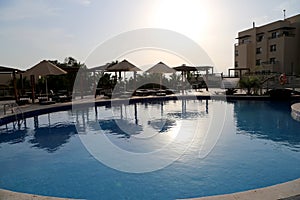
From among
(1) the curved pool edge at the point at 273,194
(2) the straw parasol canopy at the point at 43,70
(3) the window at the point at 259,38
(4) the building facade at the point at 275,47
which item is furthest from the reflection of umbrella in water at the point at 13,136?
(3) the window at the point at 259,38

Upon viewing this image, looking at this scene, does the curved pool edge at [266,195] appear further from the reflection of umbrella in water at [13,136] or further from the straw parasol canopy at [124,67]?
the straw parasol canopy at [124,67]

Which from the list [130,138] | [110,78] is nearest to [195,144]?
[130,138]

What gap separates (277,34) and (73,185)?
101 feet

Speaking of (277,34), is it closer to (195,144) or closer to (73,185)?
(195,144)

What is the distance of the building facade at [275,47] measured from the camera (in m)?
28.4

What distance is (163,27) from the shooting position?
40.9 ft

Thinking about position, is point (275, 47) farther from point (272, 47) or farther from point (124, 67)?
point (124, 67)

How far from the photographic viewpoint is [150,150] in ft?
21.5

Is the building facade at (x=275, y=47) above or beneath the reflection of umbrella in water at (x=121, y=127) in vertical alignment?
above

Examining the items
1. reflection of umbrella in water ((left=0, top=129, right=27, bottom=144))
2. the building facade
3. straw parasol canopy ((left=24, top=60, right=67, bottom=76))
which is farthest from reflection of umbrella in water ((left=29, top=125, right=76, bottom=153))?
the building facade

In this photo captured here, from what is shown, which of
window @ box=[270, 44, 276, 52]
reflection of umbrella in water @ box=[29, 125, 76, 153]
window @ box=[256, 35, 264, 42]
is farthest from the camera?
window @ box=[256, 35, 264, 42]

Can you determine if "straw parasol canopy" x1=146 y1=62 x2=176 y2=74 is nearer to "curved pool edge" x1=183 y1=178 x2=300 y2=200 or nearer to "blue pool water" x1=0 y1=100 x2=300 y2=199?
"blue pool water" x1=0 y1=100 x2=300 y2=199

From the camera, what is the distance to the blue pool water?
4.46 meters

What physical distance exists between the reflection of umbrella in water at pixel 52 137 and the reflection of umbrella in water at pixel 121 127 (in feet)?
3.90
